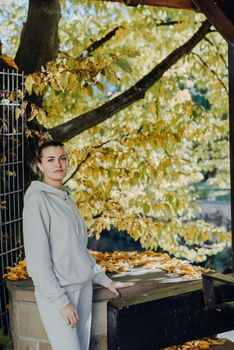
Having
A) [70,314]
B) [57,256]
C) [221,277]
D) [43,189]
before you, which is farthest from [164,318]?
[43,189]

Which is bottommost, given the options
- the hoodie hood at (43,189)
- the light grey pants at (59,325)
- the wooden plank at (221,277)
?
the light grey pants at (59,325)

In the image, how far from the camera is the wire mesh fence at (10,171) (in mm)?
4680

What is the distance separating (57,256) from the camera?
2.95 m

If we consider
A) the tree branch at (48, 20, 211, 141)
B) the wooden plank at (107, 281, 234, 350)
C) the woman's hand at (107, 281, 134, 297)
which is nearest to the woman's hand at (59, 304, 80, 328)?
the wooden plank at (107, 281, 234, 350)

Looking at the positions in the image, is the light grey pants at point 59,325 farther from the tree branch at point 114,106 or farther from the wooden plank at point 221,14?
the tree branch at point 114,106

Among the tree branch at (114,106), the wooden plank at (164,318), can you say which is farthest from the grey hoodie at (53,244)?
the tree branch at (114,106)

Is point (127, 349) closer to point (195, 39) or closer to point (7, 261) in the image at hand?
point (7, 261)

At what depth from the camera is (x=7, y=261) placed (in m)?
4.69

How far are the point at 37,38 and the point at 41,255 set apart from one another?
3.28 metres

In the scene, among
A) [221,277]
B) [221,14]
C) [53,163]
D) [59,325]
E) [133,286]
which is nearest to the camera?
[221,277]

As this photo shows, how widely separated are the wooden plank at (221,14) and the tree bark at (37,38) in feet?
7.47

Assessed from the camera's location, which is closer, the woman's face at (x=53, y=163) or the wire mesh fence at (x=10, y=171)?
the woman's face at (x=53, y=163)

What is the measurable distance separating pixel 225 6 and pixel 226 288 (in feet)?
6.15

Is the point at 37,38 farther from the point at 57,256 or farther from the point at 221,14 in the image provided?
the point at 57,256
